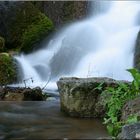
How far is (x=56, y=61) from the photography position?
14.3 m

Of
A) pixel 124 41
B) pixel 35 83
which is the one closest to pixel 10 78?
pixel 35 83

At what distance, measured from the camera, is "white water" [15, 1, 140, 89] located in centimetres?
1372

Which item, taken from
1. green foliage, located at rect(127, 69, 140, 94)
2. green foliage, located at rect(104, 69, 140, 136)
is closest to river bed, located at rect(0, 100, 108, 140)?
green foliage, located at rect(104, 69, 140, 136)

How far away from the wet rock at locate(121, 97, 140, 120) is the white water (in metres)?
5.90

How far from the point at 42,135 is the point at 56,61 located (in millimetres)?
8547

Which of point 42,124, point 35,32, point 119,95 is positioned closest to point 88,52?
point 35,32

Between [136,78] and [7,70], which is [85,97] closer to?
[136,78]

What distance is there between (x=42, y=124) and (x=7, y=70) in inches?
241

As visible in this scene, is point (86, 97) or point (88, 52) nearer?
point (86, 97)

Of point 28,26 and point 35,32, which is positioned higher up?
point 28,26

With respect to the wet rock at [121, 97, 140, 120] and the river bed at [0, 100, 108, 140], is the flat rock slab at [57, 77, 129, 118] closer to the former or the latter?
the river bed at [0, 100, 108, 140]

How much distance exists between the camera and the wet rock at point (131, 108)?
591cm

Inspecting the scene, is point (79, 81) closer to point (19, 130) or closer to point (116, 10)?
point (19, 130)

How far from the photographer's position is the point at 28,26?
669 inches
